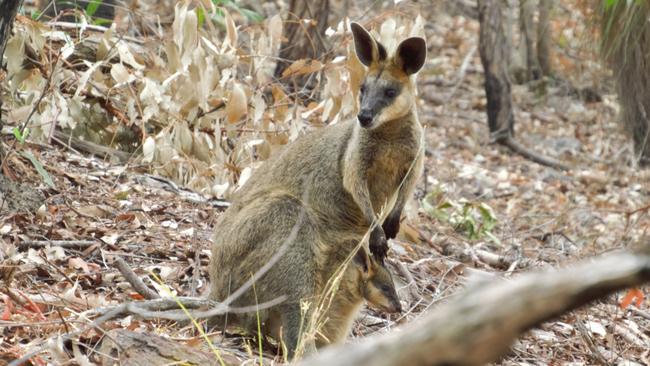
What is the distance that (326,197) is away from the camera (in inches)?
191

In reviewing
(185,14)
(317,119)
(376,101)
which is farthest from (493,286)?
(317,119)

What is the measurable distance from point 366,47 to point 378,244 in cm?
111

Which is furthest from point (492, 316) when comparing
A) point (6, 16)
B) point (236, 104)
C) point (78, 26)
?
point (78, 26)

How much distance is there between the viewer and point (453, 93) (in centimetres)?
1484

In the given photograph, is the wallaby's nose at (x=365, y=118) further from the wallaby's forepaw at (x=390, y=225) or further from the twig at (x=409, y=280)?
the twig at (x=409, y=280)

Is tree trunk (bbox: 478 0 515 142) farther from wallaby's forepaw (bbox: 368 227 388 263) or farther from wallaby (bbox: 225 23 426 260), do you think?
wallaby's forepaw (bbox: 368 227 388 263)

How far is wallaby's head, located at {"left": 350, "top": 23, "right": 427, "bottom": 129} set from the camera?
4797 mm

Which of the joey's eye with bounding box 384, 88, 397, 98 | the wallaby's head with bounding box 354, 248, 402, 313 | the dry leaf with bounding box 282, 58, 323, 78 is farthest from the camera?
the dry leaf with bounding box 282, 58, 323, 78

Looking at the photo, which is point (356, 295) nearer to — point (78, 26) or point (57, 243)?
point (57, 243)

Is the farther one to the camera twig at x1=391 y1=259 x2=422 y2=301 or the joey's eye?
twig at x1=391 y1=259 x2=422 y2=301

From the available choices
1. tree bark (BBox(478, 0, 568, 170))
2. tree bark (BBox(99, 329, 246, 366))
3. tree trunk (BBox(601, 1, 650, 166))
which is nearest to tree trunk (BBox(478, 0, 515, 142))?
tree bark (BBox(478, 0, 568, 170))

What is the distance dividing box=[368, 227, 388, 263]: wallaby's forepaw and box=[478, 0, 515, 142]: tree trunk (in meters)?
8.17

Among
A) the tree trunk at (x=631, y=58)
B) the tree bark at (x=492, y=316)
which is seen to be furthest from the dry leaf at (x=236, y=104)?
the tree bark at (x=492, y=316)

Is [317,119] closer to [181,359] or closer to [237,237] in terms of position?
[237,237]
